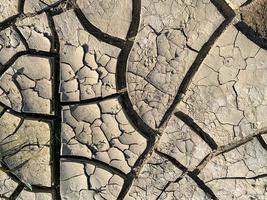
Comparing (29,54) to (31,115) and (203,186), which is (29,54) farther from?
(203,186)

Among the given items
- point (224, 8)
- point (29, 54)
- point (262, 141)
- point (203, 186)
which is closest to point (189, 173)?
point (203, 186)

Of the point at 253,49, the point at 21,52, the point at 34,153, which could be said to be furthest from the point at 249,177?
the point at 21,52

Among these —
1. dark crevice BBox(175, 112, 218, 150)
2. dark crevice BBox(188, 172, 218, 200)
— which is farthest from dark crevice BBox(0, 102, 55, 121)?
dark crevice BBox(188, 172, 218, 200)

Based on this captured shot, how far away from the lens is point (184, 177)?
3264 millimetres

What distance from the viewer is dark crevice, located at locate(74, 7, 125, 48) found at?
10.7 ft

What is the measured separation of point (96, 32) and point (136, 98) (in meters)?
0.50

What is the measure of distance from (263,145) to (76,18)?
146 centimetres

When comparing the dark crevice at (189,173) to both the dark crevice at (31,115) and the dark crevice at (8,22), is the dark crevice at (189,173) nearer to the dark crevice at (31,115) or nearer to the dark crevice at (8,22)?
the dark crevice at (31,115)

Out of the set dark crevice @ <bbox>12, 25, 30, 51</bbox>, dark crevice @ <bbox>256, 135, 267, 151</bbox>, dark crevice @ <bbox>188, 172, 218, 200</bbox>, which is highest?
dark crevice @ <bbox>12, 25, 30, 51</bbox>

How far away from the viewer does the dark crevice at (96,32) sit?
3250 mm

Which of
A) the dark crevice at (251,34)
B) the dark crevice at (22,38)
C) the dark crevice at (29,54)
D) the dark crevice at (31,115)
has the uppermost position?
the dark crevice at (251,34)

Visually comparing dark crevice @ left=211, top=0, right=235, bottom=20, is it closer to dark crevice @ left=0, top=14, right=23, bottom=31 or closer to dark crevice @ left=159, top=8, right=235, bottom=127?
dark crevice @ left=159, top=8, right=235, bottom=127

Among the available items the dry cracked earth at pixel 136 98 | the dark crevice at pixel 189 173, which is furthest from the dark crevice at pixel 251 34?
the dark crevice at pixel 189 173

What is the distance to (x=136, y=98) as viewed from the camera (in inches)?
129
